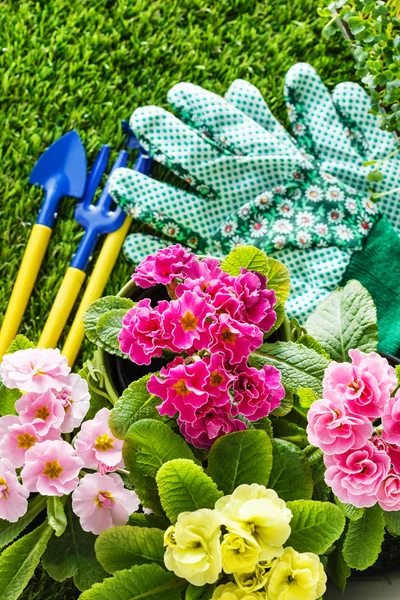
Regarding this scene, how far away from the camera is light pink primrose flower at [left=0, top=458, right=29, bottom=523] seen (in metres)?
0.60

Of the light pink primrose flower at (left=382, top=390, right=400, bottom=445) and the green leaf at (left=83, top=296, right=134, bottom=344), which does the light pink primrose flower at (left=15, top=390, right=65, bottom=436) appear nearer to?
the green leaf at (left=83, top=296, right=134, bottom=344)

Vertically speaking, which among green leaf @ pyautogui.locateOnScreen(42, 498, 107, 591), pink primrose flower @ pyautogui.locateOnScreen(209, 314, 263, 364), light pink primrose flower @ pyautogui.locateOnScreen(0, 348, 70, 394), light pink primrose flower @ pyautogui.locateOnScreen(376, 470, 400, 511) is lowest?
green leaf @ pyautogui.locateOnScreen(42, 498, 107, 591)

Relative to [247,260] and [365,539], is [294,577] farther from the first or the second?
[247,260]

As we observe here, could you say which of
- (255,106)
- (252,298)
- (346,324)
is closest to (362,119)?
(255,106)

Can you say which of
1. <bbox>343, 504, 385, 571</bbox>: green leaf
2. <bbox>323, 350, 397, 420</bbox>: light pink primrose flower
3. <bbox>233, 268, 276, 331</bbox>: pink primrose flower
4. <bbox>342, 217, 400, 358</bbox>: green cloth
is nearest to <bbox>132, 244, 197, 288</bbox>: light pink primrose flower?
<bbox>233, 268, 276, 331</bbox>: pink primrose flower

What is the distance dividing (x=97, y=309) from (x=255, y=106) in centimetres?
64

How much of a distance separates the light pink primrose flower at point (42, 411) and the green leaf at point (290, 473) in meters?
0.20

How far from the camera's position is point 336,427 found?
20.8 inches

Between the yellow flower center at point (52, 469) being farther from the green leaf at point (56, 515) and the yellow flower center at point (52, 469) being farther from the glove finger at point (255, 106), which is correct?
the glove finger at point (255, 106)

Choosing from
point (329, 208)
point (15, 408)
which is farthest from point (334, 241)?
point (15, 408)

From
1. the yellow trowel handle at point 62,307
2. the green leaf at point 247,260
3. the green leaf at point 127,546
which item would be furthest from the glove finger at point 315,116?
the green leaf at point 127,546

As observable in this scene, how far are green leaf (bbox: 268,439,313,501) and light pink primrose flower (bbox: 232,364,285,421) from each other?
5 centimetres

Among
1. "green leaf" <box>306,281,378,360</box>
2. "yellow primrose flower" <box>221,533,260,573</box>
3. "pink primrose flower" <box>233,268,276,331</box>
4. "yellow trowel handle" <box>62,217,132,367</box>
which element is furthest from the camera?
"yellow trowel handle" <box>62,217,132,367</box>

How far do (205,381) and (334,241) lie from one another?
641 mm
